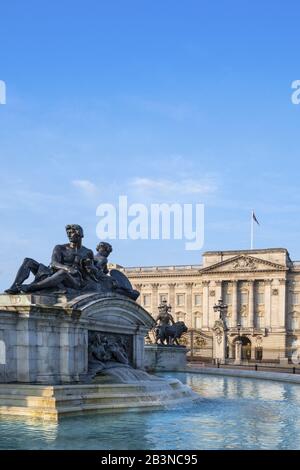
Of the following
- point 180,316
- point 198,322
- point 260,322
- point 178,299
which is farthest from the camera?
point 180,316

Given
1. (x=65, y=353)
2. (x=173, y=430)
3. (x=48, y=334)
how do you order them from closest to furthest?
(x=173, y=430) → (x=48, y=334) → (x=65, y=353)

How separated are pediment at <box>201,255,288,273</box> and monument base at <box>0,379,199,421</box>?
98570 mm

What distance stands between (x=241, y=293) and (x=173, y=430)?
106 m

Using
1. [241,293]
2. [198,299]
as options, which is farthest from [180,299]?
[241,293]

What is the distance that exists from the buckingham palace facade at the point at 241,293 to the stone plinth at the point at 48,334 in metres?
92.3

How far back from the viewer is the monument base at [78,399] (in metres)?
13.8

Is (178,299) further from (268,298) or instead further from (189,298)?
(268,298)

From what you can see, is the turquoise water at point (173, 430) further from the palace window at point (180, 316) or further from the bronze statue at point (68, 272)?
the palace window at point (180, 316)

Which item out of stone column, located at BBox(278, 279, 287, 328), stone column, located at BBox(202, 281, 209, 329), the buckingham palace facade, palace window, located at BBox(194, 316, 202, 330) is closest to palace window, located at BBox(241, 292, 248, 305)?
the buckingham palace facade

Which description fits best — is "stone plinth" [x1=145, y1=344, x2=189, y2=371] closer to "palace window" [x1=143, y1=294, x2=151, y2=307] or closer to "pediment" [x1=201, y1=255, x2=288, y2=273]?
"pediment" [x1=201, y1=255, x2=288, y2=273]

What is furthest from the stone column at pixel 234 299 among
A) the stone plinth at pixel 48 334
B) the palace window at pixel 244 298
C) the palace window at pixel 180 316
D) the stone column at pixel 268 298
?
the stone plinth at pixel 48 334

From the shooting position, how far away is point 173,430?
12.9m

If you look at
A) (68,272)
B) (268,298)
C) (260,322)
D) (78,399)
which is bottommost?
(260,322)

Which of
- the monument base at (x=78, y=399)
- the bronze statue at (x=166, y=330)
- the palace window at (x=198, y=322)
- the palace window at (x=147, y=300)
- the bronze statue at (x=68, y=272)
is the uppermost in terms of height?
the bronze statue at (x=68, y=272)
